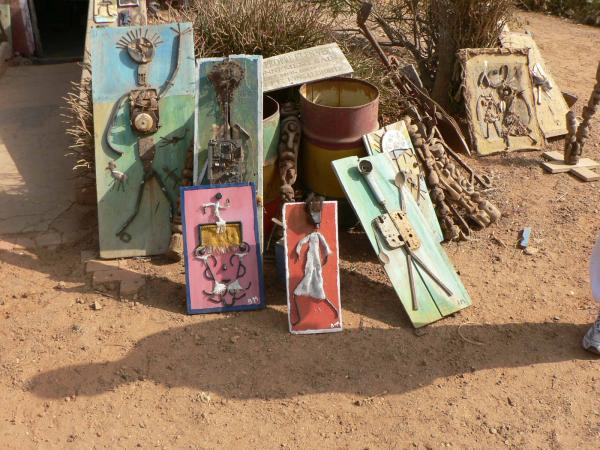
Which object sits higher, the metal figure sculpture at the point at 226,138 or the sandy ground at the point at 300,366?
the metal figure sculpture at the point at 226,138

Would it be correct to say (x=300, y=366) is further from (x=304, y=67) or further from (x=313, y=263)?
(x=304, y=67)

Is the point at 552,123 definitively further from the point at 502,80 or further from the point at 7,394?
the point at 7,394

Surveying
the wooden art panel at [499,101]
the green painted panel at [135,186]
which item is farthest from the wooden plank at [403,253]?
the wooden art panel at [499,101]

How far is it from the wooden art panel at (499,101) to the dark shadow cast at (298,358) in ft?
9.16

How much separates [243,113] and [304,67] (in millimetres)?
870

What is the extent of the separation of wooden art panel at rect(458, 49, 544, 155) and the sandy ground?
1.89m

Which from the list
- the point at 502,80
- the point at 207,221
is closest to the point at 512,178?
the point at 502,80

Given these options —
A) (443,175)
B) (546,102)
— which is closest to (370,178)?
(443,175)

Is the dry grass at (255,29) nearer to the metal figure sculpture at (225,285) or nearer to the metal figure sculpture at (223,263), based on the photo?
the metal figure sculpture at (223,263)

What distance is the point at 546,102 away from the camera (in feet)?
23.8

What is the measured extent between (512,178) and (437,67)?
168 cm

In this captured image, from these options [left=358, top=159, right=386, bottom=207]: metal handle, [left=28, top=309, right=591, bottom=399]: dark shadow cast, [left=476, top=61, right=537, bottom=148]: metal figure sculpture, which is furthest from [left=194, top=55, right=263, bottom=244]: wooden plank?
[left=476, top=61, right=537, bottom=148]: metal figure sculpture

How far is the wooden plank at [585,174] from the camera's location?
21.0ft

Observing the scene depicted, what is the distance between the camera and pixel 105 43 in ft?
17.1
